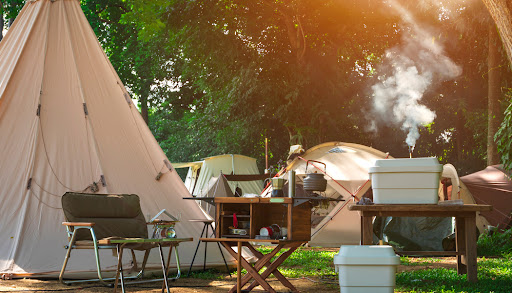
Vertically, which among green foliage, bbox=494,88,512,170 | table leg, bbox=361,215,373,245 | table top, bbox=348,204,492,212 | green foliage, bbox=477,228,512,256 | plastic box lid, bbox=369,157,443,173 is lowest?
green foliage, bbox=477,228,512,256

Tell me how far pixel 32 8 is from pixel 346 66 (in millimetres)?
10449

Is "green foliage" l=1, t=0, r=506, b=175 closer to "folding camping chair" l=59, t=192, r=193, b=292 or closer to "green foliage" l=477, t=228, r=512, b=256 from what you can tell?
"green foliage" l=477, t=228, r=512, b=256

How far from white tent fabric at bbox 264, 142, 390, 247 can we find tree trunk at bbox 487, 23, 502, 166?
2.59 meters

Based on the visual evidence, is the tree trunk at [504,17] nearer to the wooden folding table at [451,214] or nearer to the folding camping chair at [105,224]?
the wooden folding table at [451,214]

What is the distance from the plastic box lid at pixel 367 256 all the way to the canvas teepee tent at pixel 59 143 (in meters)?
2.80

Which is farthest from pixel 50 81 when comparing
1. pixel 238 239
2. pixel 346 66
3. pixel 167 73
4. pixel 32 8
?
pixel 167 73

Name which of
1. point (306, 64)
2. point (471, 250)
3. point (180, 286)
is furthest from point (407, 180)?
point (306, 64)

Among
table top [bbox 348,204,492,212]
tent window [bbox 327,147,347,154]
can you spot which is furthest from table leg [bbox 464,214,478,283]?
tent window [bbox 327,147,347,154]

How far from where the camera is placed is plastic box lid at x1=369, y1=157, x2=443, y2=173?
17.2 ft

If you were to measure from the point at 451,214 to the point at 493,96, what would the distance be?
7.72 m

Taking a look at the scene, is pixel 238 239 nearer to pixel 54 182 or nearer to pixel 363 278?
pixel 363 278

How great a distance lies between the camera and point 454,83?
16.6 meters

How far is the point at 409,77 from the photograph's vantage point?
16.4 meters

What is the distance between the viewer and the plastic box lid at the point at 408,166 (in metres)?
5.23
